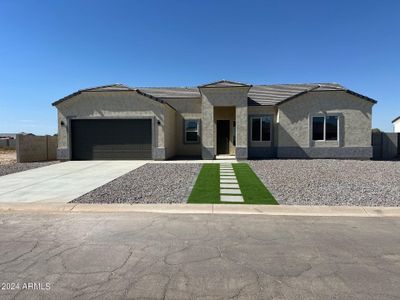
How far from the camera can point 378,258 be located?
3.86 metres

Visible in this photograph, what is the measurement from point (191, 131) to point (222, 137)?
2.48m

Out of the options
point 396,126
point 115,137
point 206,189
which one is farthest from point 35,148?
point 396,126

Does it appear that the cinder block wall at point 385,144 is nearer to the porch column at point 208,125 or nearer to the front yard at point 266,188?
the front yard at point 266,188

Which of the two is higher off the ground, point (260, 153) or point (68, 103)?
point (68, 103)

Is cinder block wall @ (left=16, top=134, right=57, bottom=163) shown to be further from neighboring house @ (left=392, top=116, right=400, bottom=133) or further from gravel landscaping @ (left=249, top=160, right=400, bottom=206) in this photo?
neighboring house @ (left=392, top=116, right=400, bottom=133)

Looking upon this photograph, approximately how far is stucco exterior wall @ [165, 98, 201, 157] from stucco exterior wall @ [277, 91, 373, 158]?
6.33 meters

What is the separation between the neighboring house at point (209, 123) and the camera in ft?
56.5

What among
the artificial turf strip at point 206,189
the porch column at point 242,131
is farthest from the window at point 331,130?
the artificial turf strip at point 206,189

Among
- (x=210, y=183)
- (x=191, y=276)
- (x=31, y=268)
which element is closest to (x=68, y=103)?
(x=210, y=183)

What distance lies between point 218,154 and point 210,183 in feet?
36.9

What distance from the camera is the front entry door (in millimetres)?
20484

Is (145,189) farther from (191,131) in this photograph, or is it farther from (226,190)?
Result: (191,131)

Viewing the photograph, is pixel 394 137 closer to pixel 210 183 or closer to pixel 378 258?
pixel 210 183

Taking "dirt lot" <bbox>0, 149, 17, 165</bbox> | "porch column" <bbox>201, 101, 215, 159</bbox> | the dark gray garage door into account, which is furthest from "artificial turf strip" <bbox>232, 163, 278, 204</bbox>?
"dirt lot" <bbox>0, 149, 17, 165</bbox>
